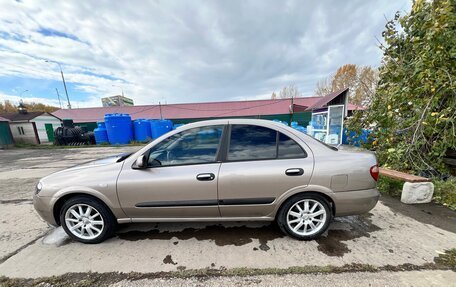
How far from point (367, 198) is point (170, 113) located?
24172mm

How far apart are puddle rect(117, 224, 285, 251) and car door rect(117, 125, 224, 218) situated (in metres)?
0.38

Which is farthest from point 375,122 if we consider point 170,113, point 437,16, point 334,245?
point 170,113

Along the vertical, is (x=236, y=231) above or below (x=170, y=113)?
below

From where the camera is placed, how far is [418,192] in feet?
11.3

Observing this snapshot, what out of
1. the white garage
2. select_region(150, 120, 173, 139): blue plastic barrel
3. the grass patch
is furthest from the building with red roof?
the grass patch

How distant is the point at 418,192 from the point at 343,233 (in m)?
2.22

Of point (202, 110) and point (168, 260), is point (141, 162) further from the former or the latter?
point (202, 110)

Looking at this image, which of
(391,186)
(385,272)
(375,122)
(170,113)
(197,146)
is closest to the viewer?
(385,272)

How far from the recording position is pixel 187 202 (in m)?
2.35

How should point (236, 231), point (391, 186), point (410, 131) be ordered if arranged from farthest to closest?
point (410, 131), point (391, 186), point (236, 231)

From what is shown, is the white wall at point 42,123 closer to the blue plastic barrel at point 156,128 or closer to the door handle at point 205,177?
the blue plastic barrel at point 156,128

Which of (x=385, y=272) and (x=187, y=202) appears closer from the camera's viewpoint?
(x=385, y=272)

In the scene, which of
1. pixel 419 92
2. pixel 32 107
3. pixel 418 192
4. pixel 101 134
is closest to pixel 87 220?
pixel 418 192

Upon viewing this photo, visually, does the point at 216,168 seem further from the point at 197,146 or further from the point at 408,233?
the point at 408,233
